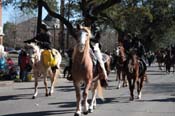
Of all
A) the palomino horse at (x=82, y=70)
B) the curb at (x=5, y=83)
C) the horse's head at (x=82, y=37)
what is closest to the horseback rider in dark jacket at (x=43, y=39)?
the curb at (x=5, y=83)

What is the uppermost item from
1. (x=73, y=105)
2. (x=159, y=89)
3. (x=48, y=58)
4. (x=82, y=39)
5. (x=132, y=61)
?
(x=82, y=39)

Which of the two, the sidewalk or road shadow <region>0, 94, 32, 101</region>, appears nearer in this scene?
road shadow <region>0, 94, 32, 101</region>

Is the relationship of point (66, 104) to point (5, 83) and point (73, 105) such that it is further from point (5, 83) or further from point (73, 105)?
point (5, 83)

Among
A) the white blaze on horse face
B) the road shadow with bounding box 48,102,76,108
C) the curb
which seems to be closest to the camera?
the white blaze on horse face

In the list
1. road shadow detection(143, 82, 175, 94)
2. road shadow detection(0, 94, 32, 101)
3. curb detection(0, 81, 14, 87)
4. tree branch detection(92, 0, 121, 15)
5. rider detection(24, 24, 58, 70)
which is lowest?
road shadow detection(0, 94, 32, 101)

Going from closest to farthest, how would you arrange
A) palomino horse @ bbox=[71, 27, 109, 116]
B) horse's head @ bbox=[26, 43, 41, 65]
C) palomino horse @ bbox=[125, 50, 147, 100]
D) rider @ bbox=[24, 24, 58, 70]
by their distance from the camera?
palomino horse @ bbox=[71, 27, 109, 116], palomino horse @ bbox=[125, 50, 147, 100], horse's head @ bbox=[26, 43, 41, 65], rider @ bbox=[24, 24, 58, 70]

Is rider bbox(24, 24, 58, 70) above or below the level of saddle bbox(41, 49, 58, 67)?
above

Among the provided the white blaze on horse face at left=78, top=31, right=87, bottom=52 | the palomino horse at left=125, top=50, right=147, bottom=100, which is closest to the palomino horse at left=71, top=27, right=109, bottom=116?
the white blaze on horse face at left=78, top=31, right=87, bottom=52

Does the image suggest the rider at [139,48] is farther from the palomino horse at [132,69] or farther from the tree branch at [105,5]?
the tree branch at [105,5]

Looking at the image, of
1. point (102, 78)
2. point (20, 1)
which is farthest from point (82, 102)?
point (20, 1)

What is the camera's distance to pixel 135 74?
709 inches

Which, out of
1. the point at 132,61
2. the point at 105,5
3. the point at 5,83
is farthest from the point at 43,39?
the point at 105,5

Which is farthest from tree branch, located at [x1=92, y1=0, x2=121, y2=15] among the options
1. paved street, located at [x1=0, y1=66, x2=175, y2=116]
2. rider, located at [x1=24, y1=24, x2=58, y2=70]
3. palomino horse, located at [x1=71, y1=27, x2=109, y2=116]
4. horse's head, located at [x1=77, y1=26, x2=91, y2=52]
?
horse's head, located at [x1=77, y1=26, x2=91, y2=52]

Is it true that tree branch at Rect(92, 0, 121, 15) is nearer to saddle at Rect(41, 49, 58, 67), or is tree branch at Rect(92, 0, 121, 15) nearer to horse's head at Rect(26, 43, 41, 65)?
saddle at Rect(41, 49, 58, 67)
